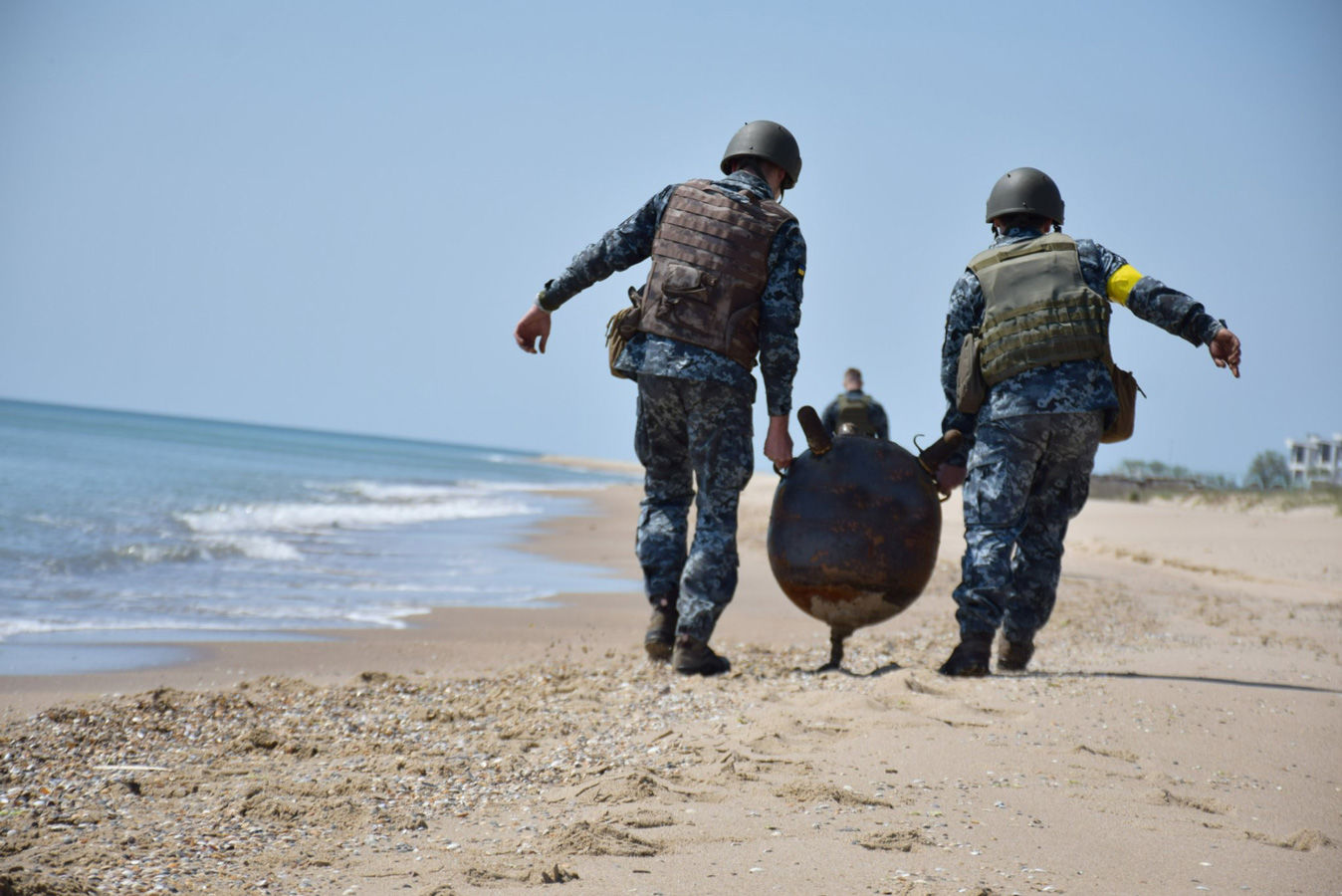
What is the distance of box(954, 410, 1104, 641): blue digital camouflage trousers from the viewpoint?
488 cm

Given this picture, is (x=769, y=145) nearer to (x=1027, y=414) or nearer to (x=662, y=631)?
(x=1027, y=414)

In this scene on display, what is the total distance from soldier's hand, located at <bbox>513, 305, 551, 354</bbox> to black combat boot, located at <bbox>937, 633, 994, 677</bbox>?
241 centimetres

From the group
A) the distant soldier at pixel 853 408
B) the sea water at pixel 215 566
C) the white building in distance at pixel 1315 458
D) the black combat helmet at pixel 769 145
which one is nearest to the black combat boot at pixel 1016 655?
the black combat helmet at pixel 769 145

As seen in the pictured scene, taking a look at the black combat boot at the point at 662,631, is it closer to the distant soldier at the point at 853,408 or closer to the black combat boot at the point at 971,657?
the black combat boot at the point at 971,657

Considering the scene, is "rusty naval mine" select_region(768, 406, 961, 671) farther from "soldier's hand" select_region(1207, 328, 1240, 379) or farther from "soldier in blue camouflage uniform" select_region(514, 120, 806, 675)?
"soldier's hand" select_region(1207, 328, 1240, 379)

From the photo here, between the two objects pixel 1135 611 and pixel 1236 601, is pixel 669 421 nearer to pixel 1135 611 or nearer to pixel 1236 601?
pixel 1135 611

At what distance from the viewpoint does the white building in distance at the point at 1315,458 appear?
37219 mm

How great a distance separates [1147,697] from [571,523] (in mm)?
15172

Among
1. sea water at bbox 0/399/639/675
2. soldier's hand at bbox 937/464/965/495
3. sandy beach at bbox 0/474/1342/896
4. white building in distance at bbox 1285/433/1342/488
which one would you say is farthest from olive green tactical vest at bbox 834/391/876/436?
white building in distance at bbox 1285/433/1342/488

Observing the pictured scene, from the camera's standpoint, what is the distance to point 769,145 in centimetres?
506

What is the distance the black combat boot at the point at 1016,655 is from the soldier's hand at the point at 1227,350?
4.98 feet

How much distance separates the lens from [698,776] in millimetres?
3234

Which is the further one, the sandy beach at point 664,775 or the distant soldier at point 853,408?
the distant soldier at point 853,408

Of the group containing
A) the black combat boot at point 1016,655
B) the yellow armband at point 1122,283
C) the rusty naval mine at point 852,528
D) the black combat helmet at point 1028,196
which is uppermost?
the black combat helmet at point 1028,196
